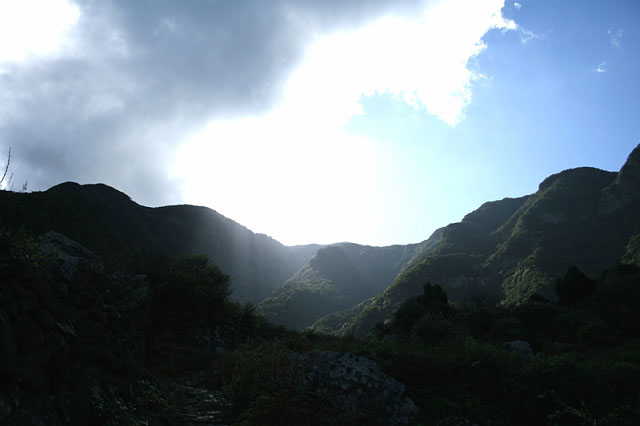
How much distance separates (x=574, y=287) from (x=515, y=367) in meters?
42.4

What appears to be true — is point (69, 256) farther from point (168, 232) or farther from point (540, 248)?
point (540, 248)

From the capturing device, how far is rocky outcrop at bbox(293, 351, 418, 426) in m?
5.35

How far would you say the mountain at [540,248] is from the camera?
253 feet

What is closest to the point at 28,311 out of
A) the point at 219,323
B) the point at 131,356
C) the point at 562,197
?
Answer: the point at 131,356

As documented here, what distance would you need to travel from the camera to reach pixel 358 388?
5.70 meters

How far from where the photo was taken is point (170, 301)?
14789 millimetres

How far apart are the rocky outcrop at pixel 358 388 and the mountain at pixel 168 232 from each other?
869cm

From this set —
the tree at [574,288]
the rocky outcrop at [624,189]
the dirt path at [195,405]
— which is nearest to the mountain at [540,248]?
the rocky outcrop at [624,189]

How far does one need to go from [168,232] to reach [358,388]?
89868 millimetres

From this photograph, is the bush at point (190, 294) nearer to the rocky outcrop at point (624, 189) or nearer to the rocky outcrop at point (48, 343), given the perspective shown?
the rocky outcrop at point (48, 343)

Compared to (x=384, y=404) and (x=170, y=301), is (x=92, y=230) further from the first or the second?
(x=384, y=404)

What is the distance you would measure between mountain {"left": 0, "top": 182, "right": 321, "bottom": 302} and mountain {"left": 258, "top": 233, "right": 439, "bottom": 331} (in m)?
12.8

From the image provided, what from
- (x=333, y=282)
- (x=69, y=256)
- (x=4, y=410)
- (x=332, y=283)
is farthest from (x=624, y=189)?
(x=4, y=410)

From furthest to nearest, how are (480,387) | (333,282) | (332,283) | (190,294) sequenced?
1. (333,282)
2. (332,283)
3. (190,294)
4. (480,387)
